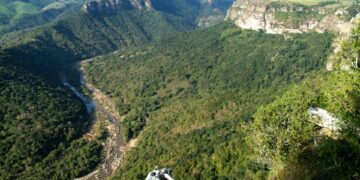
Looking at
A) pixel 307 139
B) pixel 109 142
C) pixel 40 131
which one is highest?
pixel 307 139

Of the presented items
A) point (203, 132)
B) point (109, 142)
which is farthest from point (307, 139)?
point (109, 142)

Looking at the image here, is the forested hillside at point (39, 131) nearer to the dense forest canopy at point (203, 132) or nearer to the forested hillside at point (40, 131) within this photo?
the forested hillside at point (40, 131)

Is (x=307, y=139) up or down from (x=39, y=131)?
up

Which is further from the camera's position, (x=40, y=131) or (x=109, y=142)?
(x=109, y=142)

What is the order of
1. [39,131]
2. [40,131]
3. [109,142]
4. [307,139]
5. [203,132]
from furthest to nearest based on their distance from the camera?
1. [109,142]
2. [40,131]
3. [39,131]
4. [203,132]
5. [307,139]

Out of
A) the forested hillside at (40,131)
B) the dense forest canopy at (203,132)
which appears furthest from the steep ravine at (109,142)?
the forested hillside at (40,131)

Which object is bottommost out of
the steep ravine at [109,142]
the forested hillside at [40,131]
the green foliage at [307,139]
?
the steep ravine at [109,142]

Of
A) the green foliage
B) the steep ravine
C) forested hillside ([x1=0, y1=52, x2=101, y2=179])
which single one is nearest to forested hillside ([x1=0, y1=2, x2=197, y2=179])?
forested hillside ([x1=0, y1=52, x2=101, y2=179])

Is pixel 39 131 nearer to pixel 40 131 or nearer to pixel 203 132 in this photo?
pixel 40 131

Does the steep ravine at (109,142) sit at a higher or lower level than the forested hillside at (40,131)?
lower

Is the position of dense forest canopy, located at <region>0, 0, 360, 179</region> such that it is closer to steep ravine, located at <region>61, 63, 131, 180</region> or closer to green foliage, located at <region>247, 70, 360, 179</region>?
green foliage, located at <region>247, 70, 360, 179</region>

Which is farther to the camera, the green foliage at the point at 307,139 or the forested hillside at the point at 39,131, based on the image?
the forested hillside at the point at 39,131

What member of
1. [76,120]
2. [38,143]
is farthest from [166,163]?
[76,120]
